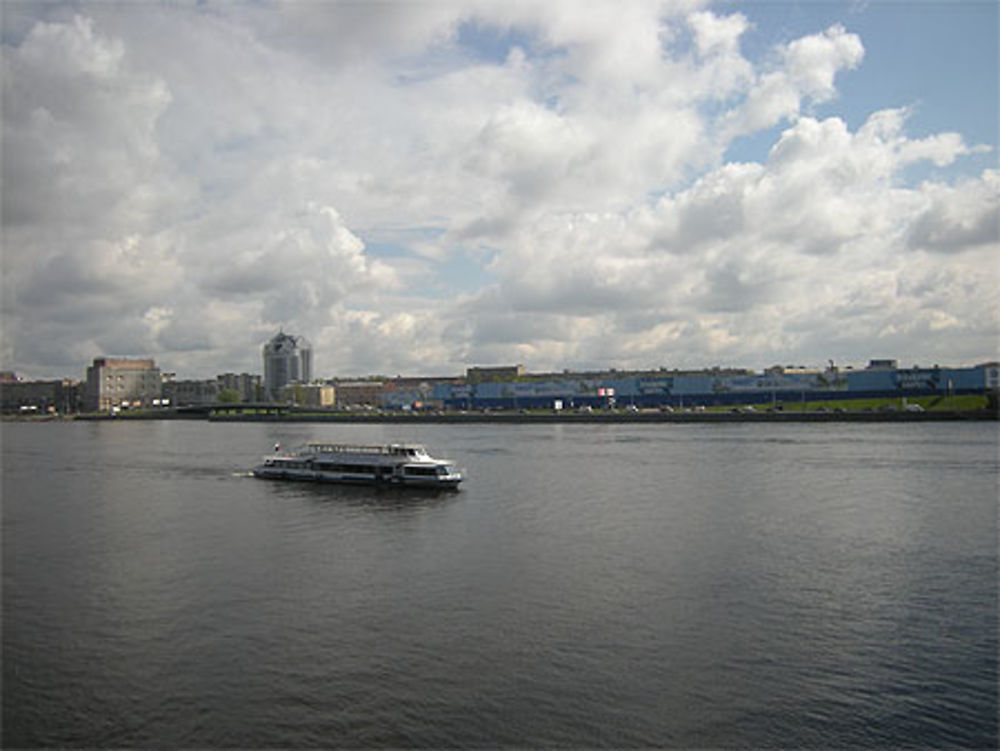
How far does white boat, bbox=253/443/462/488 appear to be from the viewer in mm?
51750

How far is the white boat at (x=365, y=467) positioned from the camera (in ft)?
170

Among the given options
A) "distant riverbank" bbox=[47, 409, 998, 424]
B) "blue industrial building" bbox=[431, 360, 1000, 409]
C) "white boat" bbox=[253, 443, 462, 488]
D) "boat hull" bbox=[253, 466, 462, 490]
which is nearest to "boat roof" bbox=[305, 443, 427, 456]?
"white boat" bbox=[253, 443, 462, 488]

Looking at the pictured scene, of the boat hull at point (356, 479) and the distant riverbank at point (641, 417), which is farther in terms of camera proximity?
the distant riverbank at point (641, 417)

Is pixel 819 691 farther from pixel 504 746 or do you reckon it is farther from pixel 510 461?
pixel 510 461

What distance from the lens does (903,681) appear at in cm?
1766

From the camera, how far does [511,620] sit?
2203 cm

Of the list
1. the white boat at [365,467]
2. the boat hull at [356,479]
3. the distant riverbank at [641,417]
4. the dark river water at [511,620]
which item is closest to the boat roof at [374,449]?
the white boat at [365,467]

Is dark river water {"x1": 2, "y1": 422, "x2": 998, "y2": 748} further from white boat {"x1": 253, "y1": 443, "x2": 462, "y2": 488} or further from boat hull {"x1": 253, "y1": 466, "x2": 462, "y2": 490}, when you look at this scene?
white boat {"x1": 253, "y1": 443, "x2": 462, "y2": 488}

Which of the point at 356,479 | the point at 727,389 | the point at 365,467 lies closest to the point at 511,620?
the point at 356,479

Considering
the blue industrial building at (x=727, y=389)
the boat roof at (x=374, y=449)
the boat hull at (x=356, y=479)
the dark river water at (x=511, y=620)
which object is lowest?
the dark river water at (x=511, y=620)

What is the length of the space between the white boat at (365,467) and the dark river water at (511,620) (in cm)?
703

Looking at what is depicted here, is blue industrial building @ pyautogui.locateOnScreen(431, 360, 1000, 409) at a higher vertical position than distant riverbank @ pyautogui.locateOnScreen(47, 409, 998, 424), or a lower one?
higher

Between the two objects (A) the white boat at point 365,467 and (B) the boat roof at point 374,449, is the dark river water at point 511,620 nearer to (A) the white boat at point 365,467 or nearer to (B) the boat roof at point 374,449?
(A) the white boat at point 365,467

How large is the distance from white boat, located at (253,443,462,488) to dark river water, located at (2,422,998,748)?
7030mm
